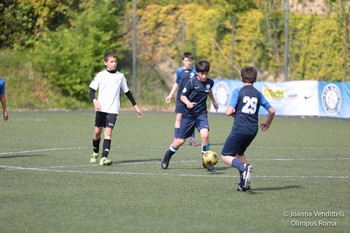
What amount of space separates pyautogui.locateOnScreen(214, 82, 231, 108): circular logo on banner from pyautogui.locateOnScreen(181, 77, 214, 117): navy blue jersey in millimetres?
17876

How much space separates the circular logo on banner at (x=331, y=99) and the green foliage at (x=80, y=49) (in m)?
11.6

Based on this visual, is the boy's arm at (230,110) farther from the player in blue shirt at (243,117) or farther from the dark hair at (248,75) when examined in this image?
the dark hair at (248,75)

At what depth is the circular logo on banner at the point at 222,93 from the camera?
107ft

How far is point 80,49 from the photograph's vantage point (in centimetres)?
3772

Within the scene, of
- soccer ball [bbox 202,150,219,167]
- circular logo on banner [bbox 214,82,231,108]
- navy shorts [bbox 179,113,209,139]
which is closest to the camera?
soccer ball [bbox 202,150,219,167]

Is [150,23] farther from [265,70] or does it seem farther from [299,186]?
[299,186]

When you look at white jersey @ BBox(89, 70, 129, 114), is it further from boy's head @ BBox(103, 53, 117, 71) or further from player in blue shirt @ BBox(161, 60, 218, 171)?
player in blue shirt @ BBox(161, 60, 218, 171)

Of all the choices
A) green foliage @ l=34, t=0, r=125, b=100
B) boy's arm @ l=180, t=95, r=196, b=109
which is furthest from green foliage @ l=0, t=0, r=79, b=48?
boy's arm @ l=180, t=95, r=196, b=109

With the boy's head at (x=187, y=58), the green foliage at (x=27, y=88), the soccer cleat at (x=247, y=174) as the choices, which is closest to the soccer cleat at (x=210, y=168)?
the soccer cleat at (x=247, y=174)

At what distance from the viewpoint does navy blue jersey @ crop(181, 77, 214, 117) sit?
14453 mm

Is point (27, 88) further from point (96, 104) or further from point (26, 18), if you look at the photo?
point (96, 104)

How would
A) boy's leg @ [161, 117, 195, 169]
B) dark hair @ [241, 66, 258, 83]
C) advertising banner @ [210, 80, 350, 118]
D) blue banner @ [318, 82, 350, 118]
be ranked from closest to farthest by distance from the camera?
dark hair @ [241, 66, 258, 83]
boy's leg @ [161, 117, 195, 169]
blue banner @ [318, 82, 350, 118]
advertising banner @ [210, 80, 350, 118]

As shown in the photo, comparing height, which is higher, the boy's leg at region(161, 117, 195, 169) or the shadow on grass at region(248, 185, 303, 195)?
the boy's leg at region(161, 117, 195, 169)

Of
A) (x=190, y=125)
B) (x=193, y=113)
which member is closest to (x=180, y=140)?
(x=190, y=125)
